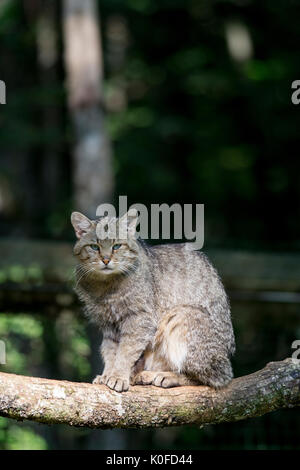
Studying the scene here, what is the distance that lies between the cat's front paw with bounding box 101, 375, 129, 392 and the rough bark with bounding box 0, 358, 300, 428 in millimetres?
39

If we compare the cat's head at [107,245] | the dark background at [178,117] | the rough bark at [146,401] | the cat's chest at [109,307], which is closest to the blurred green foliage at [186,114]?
the dark background at [178,117]

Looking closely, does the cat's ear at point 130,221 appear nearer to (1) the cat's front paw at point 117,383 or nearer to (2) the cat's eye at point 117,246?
(2) the cat's eye at point 117,246

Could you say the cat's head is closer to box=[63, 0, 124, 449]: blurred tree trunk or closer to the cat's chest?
the cat's chest

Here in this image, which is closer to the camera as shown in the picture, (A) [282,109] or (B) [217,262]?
(B) [217,262]

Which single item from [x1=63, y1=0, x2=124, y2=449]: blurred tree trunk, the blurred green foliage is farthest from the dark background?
[x1=63, y1=0, x2=124, y2=449]: blurred tree trunk

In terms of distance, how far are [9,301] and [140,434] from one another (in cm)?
231

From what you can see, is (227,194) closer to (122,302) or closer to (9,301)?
(9,301)

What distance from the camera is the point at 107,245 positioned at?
4.08 metres

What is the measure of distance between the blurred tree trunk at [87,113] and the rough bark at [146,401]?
3501 mm

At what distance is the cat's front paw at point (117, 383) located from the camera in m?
3.74

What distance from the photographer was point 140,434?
7590 mm

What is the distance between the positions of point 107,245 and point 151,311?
1.71 ft
